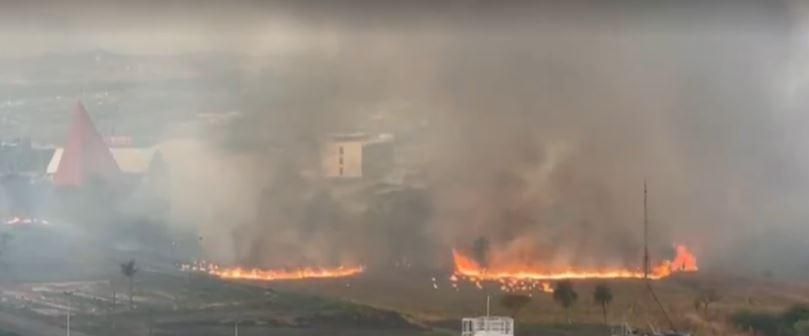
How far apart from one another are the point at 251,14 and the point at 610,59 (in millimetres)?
1903

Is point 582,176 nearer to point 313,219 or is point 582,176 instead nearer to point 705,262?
point 705,262

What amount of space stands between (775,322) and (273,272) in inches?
104

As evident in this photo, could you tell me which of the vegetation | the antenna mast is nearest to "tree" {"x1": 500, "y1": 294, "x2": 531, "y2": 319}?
the antenna mast

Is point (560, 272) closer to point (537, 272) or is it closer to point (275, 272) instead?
point (537, 272)

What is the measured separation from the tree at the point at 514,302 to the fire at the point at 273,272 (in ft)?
2.50

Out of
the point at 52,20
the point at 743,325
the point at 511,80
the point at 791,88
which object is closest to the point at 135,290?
the point at 52,20

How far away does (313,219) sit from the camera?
22.1 ft

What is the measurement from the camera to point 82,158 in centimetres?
672

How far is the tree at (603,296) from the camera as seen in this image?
22.2 feet

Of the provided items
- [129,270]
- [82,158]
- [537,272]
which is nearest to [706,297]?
[537,272]

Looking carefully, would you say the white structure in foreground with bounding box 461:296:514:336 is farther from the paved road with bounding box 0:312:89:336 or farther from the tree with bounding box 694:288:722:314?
the paved road with bounding box 0:312:89:336

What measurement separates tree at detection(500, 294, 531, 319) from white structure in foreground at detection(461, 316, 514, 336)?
0.08 metres

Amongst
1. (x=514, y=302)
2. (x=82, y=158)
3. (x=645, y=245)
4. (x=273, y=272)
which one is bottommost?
(x=514, y=302)

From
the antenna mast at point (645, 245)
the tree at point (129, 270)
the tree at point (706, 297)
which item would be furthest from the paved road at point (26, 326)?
the tree at point (706, 297)
